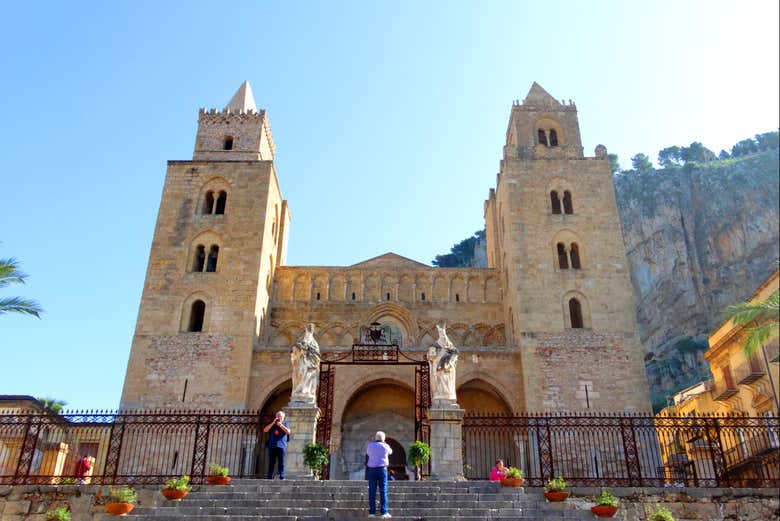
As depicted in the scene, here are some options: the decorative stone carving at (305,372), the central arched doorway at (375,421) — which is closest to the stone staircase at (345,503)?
the decorative stone carving at (305,372)

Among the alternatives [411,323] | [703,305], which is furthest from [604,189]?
[703,305]

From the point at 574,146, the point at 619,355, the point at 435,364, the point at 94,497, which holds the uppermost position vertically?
the point at 574,146

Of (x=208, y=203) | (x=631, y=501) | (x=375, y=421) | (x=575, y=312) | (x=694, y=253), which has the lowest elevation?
(x=631, y=501)

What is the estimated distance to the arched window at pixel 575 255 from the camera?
26.3m

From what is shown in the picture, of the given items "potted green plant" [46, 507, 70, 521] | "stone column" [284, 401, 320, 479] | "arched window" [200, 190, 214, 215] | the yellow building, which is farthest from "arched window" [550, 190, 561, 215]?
"potted green plant" [46, 507, 70, 521]

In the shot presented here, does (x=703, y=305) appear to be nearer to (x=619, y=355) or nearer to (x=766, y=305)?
(x=619, y=355)

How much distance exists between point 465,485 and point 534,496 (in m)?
1.24

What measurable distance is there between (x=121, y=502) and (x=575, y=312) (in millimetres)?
18762

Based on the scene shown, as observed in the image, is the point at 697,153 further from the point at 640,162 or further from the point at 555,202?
the point at 555,202

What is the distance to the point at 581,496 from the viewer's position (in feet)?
38.7

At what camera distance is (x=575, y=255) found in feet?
87.0

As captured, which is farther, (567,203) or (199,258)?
(567,203)

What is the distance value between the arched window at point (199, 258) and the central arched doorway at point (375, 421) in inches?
327

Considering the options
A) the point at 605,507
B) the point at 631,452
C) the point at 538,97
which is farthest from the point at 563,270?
the point at 605,507
